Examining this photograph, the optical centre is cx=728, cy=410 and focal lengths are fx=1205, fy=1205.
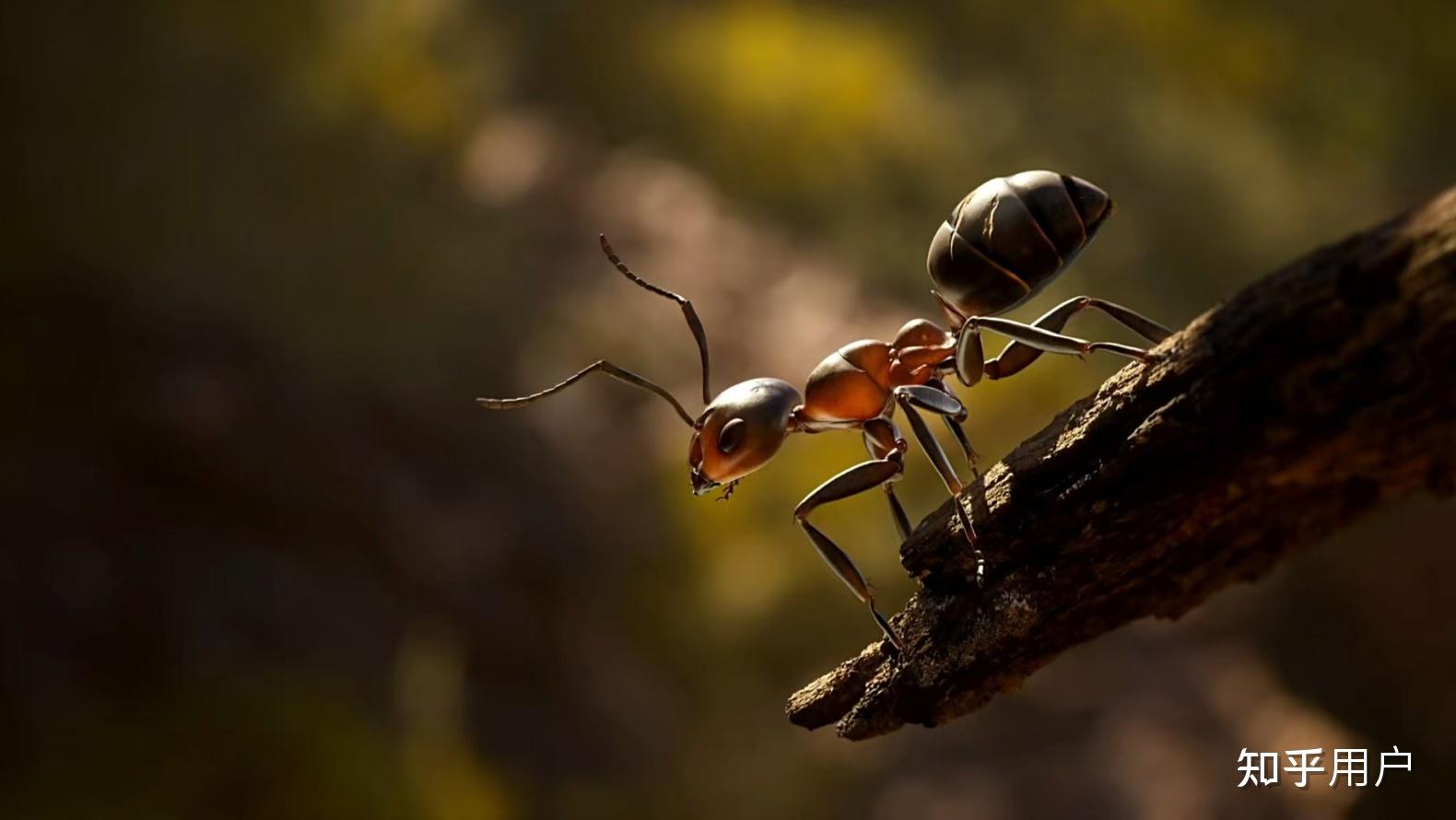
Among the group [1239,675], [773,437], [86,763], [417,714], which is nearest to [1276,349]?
[773,437]

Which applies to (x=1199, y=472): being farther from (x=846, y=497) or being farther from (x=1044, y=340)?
(x=846, y=497)

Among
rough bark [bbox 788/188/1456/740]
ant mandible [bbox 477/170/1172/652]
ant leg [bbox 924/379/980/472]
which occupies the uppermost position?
ant mandible [bbox 477/170/1172/652]

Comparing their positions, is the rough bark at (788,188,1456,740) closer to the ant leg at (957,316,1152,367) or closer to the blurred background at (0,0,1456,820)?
the ant leg at (957,316,1152,367)

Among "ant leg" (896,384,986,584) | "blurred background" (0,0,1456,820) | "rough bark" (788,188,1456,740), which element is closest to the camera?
"rough bark" (788,188,1456,740)

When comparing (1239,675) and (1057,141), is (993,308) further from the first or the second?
(1057,141)

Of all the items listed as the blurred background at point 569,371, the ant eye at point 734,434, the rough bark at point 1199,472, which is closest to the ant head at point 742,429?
the ant eye at point 734,434

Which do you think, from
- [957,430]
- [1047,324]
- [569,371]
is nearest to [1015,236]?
[1047,324]

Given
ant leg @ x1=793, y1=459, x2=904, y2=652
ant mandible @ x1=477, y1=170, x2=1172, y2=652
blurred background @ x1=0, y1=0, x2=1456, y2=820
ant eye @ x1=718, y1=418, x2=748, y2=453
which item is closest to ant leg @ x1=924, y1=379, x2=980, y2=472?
ant mandible @ x1=477, y1=170, x2=1172, y2=652

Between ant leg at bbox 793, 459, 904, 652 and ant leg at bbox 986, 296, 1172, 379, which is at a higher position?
ant leg at bbox 986, 296, 1172, 379
